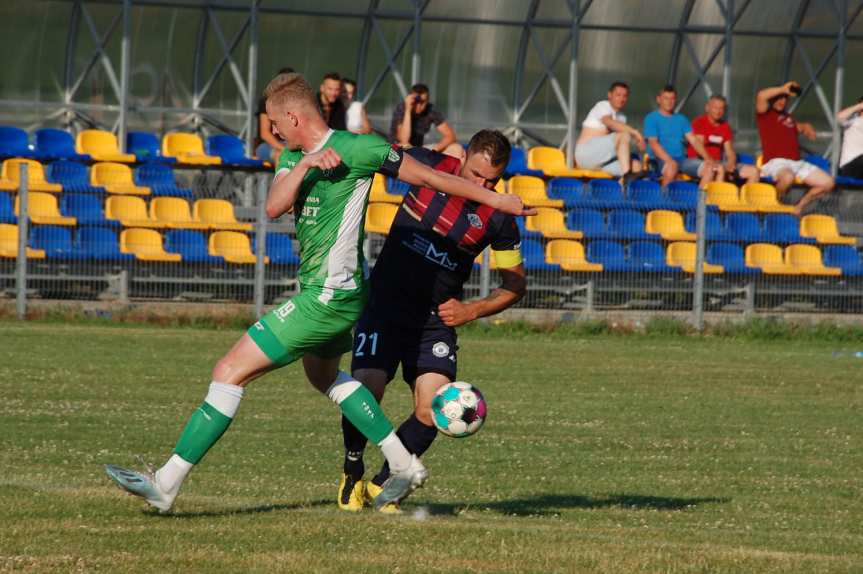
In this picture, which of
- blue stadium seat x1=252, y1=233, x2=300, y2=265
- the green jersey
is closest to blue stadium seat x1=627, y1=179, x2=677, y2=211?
blue stadium seat x1=252, y1=233, x2=300, y2=265

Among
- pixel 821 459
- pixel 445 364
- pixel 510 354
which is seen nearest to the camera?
pixel 445 364

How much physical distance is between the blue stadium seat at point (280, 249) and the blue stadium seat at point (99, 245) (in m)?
1.66

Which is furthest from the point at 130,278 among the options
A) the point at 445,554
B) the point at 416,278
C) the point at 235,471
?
the point at 445,554

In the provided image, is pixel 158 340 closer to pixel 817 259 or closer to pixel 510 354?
pixel 510 354

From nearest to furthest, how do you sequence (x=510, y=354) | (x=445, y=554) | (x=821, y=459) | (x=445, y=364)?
(x=445, y=554) < (x=445, y=364) < (x=821, y=459) < (x=510, y=354)

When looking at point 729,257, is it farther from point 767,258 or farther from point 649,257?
point 649,257

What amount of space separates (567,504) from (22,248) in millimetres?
11350

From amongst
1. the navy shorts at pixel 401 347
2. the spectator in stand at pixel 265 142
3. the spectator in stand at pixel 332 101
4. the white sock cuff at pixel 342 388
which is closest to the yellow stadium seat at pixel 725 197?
the spectator in stand at pixel 332 101

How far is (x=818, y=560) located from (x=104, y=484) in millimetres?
3735

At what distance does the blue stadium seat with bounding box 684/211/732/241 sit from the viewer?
21.2m

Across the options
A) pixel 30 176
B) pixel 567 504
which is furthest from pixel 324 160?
pixel 30 176

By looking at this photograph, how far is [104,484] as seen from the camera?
839cm

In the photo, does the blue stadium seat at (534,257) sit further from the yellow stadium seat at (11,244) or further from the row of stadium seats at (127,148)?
the yellow stadium seat at (11,244)

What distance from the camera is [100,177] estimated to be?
20.8 meters
